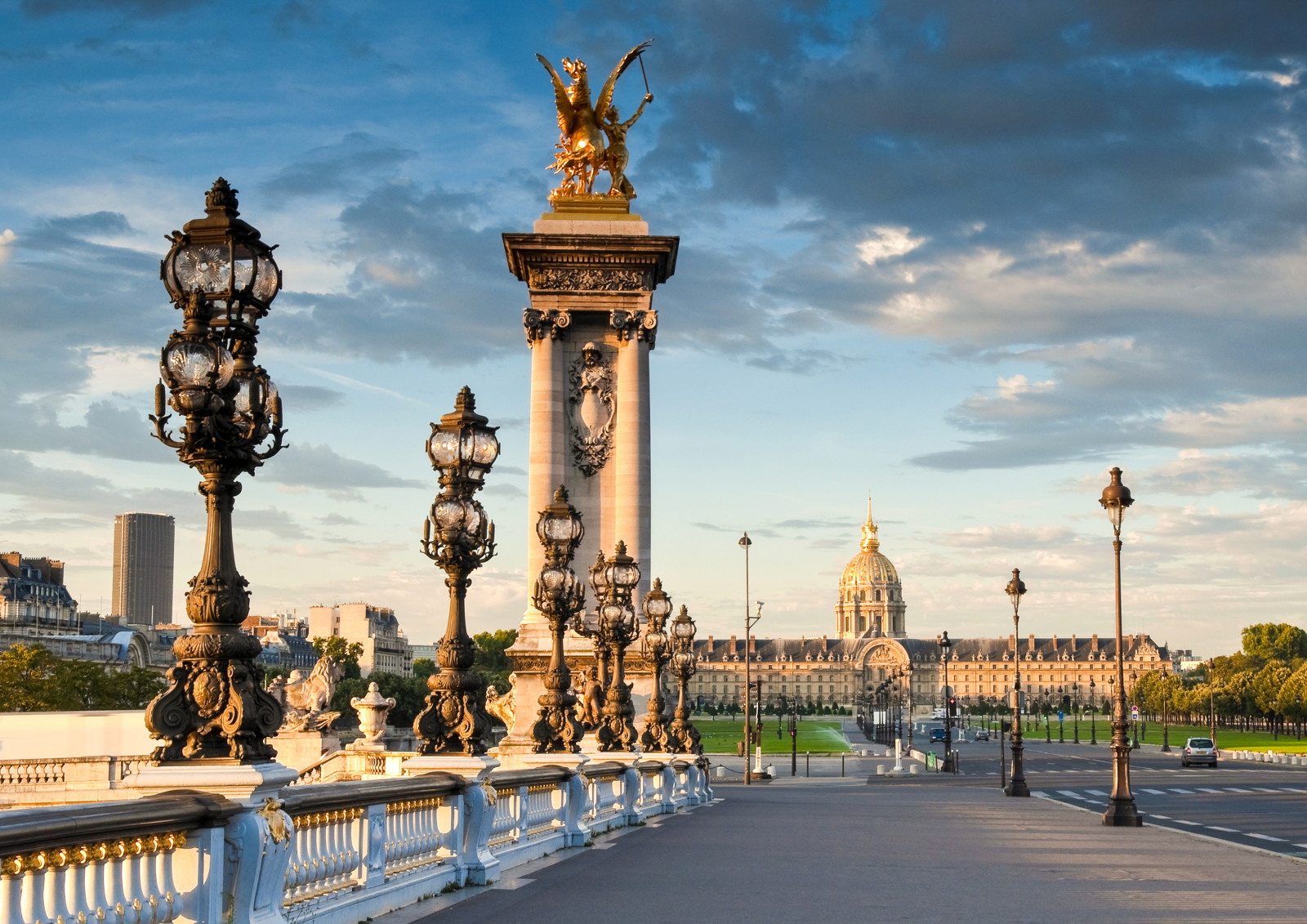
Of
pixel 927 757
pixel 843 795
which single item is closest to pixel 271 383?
pixel 843 795

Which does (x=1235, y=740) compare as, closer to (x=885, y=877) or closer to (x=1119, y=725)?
(x=1119, y=725)

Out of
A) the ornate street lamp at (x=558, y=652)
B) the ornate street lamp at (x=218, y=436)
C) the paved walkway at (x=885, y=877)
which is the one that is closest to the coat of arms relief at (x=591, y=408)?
the paved walkway at (x=885, y=877)

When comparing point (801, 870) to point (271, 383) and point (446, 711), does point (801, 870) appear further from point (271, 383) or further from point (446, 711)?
point (271, 383)

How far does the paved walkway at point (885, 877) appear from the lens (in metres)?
14.3

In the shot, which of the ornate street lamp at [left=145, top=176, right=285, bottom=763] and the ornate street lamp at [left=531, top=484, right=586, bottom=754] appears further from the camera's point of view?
the ornate street lamp at [left=531, top=484, right=586, bottom=754]

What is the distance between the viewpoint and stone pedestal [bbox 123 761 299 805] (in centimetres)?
993

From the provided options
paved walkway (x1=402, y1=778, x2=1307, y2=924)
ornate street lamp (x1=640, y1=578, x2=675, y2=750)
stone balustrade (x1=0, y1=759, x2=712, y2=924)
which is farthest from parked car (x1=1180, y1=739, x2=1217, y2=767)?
stone balustrade (x1=0, y1=759, x2=712, y2=924)

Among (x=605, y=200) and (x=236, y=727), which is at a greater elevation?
(x=605, y=200)

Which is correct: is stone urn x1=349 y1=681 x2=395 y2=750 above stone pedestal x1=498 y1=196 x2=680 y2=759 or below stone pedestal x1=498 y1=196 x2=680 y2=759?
below

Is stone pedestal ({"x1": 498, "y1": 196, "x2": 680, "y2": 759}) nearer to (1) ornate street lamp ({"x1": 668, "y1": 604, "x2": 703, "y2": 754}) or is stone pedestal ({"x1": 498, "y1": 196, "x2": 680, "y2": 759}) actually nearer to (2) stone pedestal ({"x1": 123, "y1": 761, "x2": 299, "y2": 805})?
(1) ornate street lamp ({"x1": 668, "y1": 604, "x2": 703, "y2": 754})

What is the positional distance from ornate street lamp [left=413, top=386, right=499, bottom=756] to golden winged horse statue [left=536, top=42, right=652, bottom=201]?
28762 mm

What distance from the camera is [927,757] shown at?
91250 millimetres

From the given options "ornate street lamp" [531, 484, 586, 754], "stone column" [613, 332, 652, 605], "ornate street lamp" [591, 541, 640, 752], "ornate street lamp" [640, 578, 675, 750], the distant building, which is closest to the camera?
"ornate street lamp" [531, 484, 586, 754]

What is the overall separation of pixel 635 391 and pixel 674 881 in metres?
29.0
